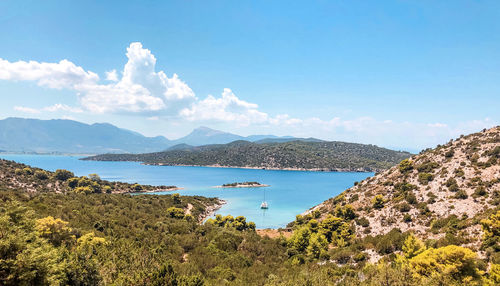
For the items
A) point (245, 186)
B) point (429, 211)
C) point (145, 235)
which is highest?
point (429, 211)

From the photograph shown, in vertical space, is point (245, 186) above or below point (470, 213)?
below

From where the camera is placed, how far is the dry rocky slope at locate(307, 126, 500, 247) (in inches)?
1152

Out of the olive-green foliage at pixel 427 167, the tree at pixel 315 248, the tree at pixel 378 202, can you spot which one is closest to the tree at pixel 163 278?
the tree at pixel 315 248

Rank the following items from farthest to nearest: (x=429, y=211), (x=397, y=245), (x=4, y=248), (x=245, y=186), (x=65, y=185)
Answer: (x=245, y=186), (x=65, y=185), (x=429, y=211), (x=397, y=245), (x=4, y=248)

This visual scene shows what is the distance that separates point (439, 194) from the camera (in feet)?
118

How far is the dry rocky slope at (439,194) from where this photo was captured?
29.3 meters

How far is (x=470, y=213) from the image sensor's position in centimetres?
2964

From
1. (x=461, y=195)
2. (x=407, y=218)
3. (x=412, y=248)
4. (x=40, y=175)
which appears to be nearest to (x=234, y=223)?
(x=407, y=218)

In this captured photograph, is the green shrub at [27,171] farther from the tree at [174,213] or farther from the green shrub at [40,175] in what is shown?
the tree at [174,213]

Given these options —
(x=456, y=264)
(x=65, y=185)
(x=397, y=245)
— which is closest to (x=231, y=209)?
(x=65, y=185)

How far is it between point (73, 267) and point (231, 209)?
67155 mm

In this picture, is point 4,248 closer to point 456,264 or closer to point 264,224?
point 456,264

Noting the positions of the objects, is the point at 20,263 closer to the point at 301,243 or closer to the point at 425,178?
the point at 301,243

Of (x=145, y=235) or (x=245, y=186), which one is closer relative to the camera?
(x=145, y=235)
